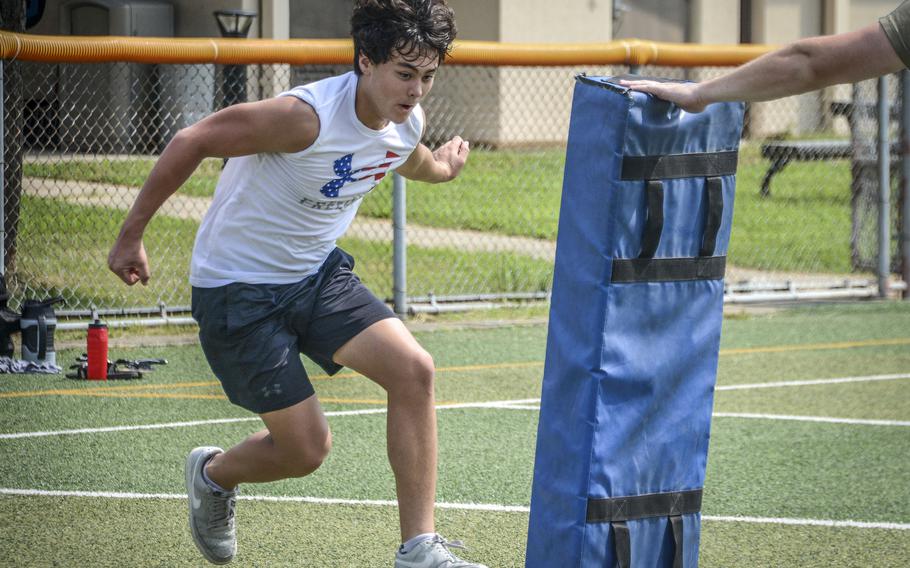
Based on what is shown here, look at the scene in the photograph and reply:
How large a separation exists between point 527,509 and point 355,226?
8186mm

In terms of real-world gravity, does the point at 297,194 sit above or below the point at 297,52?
below

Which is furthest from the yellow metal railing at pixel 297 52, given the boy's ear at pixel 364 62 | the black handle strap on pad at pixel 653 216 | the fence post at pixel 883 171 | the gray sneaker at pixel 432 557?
the gray sneaker at pixel 432 557

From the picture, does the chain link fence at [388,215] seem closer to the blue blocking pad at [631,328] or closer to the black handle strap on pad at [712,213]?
the blue blocking pad at [631,328]

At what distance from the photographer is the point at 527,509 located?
5.18 metres

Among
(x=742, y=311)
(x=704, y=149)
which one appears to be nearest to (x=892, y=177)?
(x=742, y=311)

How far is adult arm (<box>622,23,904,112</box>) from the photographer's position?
3305mm

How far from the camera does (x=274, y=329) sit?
4215 millimetres

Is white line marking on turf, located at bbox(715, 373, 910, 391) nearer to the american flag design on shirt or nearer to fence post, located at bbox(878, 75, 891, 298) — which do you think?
fence post, located at bbox(878, 75, 891, 298)

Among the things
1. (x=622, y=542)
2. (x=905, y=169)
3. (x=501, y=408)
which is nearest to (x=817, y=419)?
(x=501, y=408)

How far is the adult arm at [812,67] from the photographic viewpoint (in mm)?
3305

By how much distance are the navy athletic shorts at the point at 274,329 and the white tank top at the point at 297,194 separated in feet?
0.18

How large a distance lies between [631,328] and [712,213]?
448 mm

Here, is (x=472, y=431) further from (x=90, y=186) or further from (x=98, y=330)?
(x=90, y=186)

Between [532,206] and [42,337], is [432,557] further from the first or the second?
[532,206]
